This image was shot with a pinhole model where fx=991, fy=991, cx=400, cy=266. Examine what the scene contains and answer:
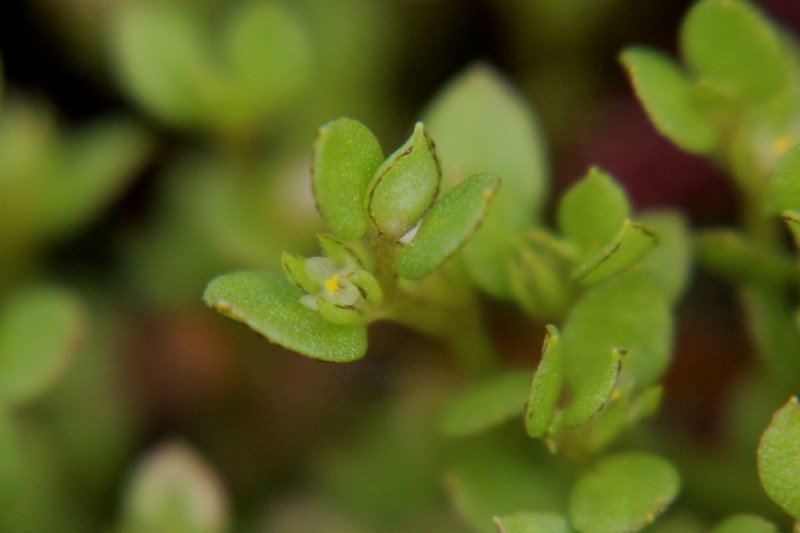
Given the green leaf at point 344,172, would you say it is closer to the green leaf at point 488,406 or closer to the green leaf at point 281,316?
the green leaf at point 281,316

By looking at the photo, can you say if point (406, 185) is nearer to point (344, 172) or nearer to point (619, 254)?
point (344, 172)

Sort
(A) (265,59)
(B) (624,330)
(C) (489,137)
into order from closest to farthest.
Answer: (B) (624,330) < (C) (489,137) < (A) (265,59)

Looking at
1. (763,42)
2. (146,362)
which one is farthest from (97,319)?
(763,42)

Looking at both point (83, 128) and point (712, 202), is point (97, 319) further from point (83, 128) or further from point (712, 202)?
point (712, 202)

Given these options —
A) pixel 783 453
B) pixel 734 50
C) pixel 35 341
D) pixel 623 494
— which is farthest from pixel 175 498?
pixel 734 50

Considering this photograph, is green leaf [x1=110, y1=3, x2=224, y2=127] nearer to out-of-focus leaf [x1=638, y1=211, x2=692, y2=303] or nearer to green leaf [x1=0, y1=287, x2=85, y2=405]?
green leaf [x1=0, y1=287, x2=85, y2=405]
